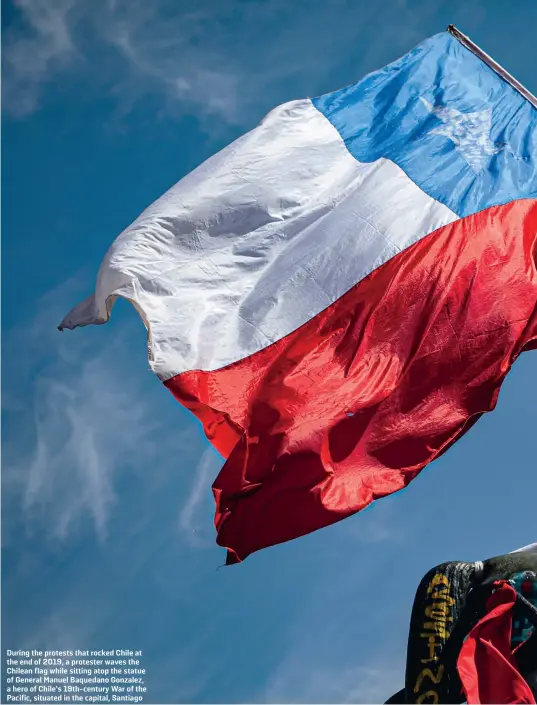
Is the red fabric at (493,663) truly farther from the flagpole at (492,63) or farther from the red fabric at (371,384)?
the flagpole at (492,63)

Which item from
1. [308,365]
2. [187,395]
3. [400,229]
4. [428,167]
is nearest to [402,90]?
[428,167]

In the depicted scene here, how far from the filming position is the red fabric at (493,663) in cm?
1223

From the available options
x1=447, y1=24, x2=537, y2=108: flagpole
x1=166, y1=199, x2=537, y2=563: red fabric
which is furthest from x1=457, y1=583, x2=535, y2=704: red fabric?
x1=447, y1=24, x2=537, y2=108: flagpole

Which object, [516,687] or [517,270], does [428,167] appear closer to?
[517,270]

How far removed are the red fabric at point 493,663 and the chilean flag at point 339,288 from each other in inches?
76.1

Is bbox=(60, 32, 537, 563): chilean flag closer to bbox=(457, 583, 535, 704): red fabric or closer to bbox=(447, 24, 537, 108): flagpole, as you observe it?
bbox=(447, 24, 537, 108): flagpole

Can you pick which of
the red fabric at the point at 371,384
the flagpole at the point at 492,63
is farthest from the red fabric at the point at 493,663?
→ the flagpole at the point at 492,63

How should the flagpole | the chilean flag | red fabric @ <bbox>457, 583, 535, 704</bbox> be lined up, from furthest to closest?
1. the flagpole
2. the chilean flag
3. red fabric @ <bbox>457, 583, 535, 704</bbox>

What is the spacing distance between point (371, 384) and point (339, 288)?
5.60ft

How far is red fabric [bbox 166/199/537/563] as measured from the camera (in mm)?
13258

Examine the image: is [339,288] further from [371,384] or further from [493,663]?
[493,663]

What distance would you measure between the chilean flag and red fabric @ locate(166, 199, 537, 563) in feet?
0.07

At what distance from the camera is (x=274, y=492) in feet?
43.5

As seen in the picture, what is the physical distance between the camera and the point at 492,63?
17.0 meters
